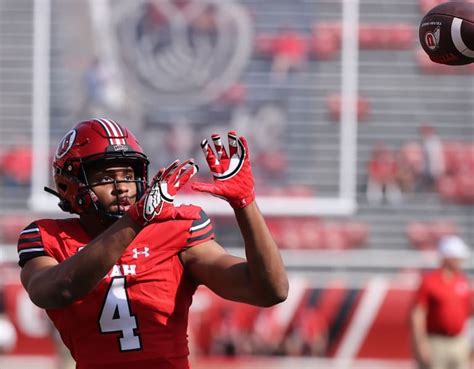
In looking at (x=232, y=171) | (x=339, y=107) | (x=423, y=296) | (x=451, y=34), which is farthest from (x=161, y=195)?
(x=339, y=107)

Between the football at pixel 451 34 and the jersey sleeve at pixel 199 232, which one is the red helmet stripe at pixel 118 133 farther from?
the football at pixel 451 34

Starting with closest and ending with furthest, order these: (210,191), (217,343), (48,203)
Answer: (210,191) → (217,343) → (48,203)

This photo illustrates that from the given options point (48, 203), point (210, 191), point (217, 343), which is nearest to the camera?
point (210, 191)

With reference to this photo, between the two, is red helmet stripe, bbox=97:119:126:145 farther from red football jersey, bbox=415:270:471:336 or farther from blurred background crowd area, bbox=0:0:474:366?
blurred background crowd area, bbox=0:0:474:366

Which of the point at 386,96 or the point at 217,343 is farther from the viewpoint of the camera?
the point at 386,96

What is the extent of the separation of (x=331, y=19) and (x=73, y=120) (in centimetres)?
316

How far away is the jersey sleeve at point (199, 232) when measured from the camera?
3.17m

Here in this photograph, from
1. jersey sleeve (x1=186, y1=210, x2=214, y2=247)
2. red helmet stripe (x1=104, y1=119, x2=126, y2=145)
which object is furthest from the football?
red helmet stripe (x1=104, y1=119, x2=126, y2=145)

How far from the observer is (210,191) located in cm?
280

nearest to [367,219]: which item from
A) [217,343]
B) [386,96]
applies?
[386,96]

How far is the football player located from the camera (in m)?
2.86

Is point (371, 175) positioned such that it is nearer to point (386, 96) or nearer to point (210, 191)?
point (386, 96)

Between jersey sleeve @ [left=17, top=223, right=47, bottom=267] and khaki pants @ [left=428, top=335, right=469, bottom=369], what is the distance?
211 inches

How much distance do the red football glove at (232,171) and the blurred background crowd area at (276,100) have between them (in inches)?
361
